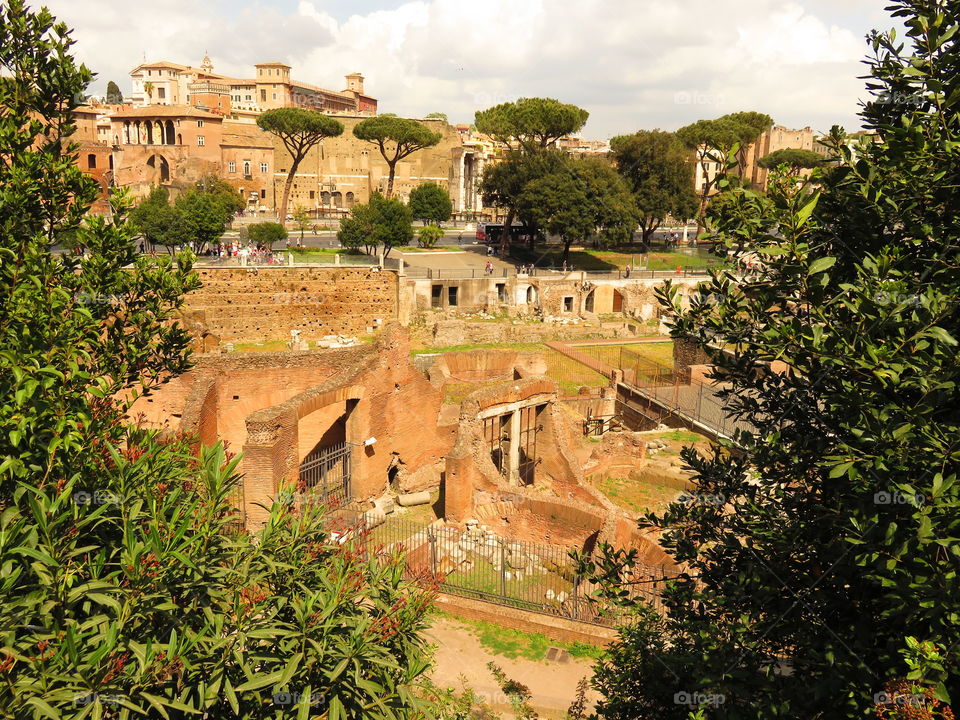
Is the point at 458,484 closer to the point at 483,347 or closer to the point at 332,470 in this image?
the point at 332,470

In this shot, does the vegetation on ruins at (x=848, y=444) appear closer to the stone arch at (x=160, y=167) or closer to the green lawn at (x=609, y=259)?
the green lawn at (x=609, y=259)

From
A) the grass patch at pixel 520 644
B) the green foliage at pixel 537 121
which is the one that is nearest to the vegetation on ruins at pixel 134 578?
the grass patch at pixel 520 644

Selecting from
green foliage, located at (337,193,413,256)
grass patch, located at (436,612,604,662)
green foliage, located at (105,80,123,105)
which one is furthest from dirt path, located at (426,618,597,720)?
green foliage, located at (105,80,123,105)

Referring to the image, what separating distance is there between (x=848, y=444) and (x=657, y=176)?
146 feet

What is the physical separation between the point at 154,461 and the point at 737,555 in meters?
5.73

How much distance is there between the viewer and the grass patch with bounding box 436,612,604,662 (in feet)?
35.7

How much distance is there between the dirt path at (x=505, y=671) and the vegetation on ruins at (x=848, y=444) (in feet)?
10.5

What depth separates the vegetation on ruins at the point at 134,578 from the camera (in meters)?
4.61

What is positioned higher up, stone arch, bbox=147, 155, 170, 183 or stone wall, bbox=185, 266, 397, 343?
stone arch, bbox=147, 155, 170, 183

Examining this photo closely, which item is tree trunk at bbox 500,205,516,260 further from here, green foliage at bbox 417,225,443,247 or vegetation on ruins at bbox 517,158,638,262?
green foliage at bbox 417,225,443,247

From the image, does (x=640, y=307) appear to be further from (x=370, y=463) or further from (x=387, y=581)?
(x=387, y=581)

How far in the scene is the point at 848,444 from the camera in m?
5.08

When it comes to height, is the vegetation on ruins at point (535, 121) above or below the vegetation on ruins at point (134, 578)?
above

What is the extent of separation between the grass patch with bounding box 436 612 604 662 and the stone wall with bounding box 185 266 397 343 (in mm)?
20628
